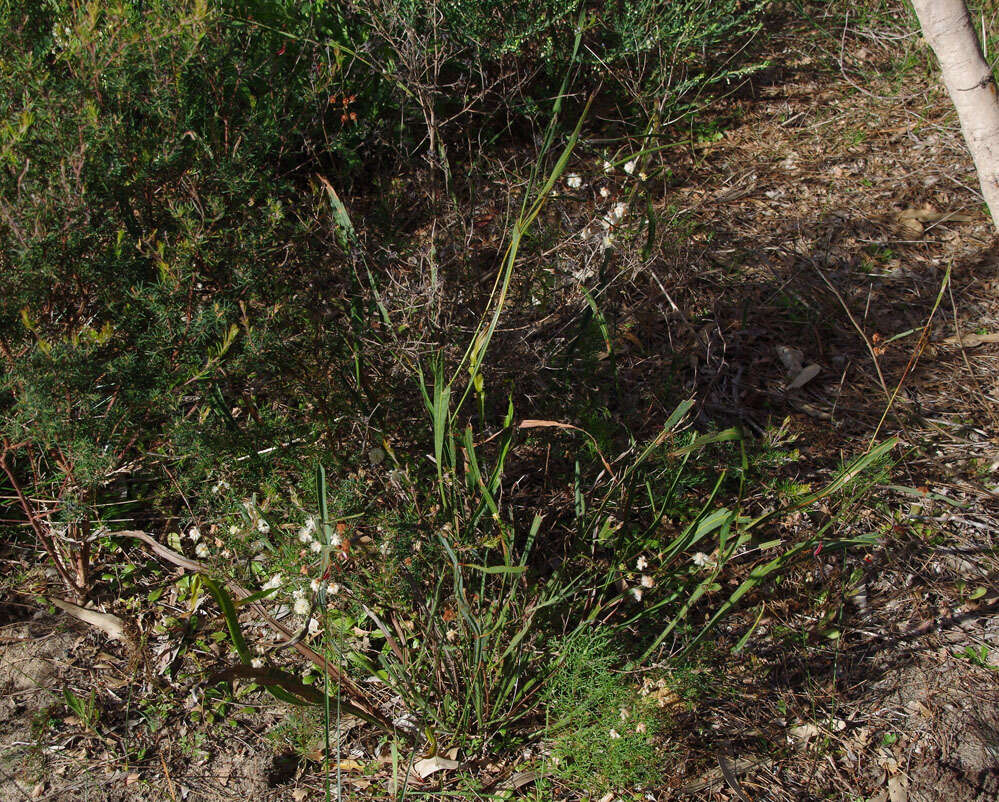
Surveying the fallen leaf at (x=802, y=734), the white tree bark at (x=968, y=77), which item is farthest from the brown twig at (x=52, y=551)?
the white tree bark at (x=968, y=77)

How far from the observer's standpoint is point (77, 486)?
2473 mm

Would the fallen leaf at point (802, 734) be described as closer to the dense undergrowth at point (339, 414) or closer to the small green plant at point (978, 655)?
the dense undergrowth at point (339, 414)

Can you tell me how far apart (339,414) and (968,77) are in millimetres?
2188

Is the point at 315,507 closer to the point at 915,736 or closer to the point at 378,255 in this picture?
the point at 378,255

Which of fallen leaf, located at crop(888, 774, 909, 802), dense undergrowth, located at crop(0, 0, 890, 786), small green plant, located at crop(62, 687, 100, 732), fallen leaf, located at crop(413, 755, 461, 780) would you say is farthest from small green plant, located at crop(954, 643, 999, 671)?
small green plant, located at crop(62, 687, 100, 732)

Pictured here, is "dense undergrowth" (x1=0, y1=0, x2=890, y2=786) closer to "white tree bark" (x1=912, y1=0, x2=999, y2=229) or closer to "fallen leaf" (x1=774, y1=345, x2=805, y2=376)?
"fallen leaf" (x1=774, y1=345, x2=805, y2=376)

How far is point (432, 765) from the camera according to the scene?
2271 millimetres

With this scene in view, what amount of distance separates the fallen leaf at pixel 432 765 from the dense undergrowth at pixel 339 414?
0.04 m

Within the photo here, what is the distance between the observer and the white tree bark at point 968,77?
91.0 inches

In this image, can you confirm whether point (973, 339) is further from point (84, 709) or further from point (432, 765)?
point (84, 709)

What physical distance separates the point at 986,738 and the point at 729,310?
6.12 ft

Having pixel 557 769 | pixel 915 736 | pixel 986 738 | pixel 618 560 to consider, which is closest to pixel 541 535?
pixel 618 560

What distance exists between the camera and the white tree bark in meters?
2.31

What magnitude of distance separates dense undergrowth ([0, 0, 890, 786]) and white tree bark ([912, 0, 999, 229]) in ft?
3.08
